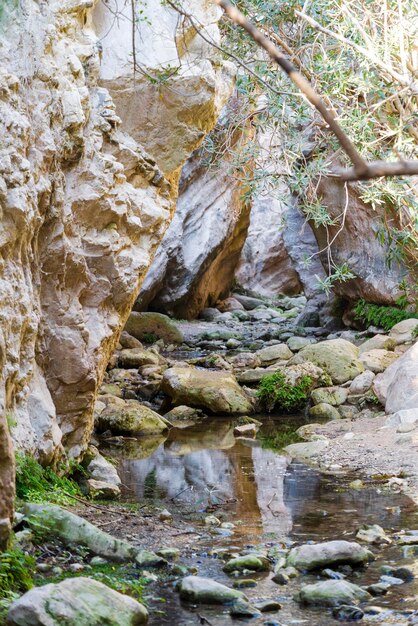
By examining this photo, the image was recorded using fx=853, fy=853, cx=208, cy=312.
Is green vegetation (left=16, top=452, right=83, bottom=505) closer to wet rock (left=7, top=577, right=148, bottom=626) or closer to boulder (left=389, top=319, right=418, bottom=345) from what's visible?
wet rock (left=7, top=577, right=148, bottom=626)

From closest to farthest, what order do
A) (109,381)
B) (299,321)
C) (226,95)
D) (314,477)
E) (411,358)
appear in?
(314,477), (226,95), (411,358), (109,381), (299,321)

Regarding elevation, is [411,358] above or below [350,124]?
below

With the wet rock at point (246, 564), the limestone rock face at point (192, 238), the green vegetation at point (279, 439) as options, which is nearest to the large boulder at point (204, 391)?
the green vegetation at point (279, 439)

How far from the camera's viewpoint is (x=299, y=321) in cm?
2088

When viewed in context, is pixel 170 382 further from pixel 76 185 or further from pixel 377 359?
pixel 76 185

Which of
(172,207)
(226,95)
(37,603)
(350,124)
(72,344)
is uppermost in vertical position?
(226,95)

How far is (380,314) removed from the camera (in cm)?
1691

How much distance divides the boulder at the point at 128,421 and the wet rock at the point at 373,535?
5.23m

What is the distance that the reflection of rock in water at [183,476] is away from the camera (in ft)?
24.1

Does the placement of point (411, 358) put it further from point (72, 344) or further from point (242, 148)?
point (72, 344)

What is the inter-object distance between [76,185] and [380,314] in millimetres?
10888

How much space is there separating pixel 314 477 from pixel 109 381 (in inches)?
251

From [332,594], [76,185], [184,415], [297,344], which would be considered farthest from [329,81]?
[297,344]

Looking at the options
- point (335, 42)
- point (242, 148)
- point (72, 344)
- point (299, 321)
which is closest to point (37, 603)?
point (72, 344)
